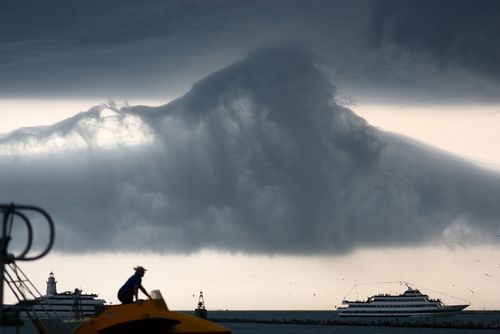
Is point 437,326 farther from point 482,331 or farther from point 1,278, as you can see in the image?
point 1,278

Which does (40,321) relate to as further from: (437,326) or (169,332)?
(437,326)

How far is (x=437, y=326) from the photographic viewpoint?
18250 centimetres

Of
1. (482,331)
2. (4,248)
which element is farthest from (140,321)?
(482,331)

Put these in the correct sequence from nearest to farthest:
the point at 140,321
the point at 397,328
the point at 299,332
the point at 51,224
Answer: the point at 51,224 < the point at 140,321 < the point at 299,332 < the point at 397,328

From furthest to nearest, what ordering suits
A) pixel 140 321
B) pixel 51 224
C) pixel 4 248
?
pixel 140 321, pixel 4 248, pixel 51 224

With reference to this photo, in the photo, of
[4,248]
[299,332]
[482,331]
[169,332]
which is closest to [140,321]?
[169,332]

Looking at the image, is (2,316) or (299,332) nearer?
(2,316)

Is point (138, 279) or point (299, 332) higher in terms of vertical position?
point (299, 332)

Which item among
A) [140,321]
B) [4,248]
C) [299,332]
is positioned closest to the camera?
[4,248]

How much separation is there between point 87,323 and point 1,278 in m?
7.03

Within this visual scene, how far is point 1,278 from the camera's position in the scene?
3331 centimetres

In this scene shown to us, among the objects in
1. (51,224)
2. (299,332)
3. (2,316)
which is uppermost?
(299,332)

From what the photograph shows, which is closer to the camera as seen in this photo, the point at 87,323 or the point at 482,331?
the point at 87,323

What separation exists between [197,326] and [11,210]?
904cm
